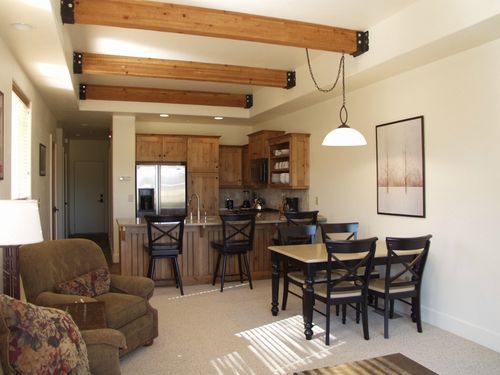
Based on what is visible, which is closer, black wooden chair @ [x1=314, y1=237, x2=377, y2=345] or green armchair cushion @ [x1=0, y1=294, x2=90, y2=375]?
green armchair cushion @ [x1=0, y1=294, x2=90, y2=375]

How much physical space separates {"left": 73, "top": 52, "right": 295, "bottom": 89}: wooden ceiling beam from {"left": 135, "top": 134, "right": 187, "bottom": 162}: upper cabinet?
2.42 metres

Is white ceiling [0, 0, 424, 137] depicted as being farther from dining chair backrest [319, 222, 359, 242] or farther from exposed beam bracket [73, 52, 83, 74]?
dining chair backrest [319, 222, 359, 242]

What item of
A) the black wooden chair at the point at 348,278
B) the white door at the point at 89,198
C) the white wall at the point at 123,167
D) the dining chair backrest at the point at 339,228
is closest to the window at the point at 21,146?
the white wall at the point at 123,167

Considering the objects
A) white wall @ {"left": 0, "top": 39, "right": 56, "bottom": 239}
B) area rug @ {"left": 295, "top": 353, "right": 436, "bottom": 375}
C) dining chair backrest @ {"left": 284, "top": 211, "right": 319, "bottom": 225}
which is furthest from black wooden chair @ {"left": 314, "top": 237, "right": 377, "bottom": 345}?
white wall @ {"left": 0, "top": 39, "right": 56, "bottom": 239}

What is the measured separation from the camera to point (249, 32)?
378 cm

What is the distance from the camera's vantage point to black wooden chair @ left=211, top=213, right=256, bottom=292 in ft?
17.3

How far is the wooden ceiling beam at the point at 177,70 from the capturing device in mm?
5027

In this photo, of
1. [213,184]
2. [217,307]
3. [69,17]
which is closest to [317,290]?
[217,307]

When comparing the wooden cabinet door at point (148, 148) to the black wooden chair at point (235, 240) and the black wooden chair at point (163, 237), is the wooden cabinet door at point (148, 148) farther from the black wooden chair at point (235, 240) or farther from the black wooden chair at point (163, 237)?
the black wooden chair at point (235, 240)

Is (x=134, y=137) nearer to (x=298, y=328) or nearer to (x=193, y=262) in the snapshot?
(x=193, y=262)

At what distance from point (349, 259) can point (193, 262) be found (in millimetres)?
2661

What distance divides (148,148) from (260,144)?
2.04 m

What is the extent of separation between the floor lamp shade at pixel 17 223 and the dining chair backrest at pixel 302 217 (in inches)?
140

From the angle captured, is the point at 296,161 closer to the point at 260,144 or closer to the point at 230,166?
the point at 260,144
